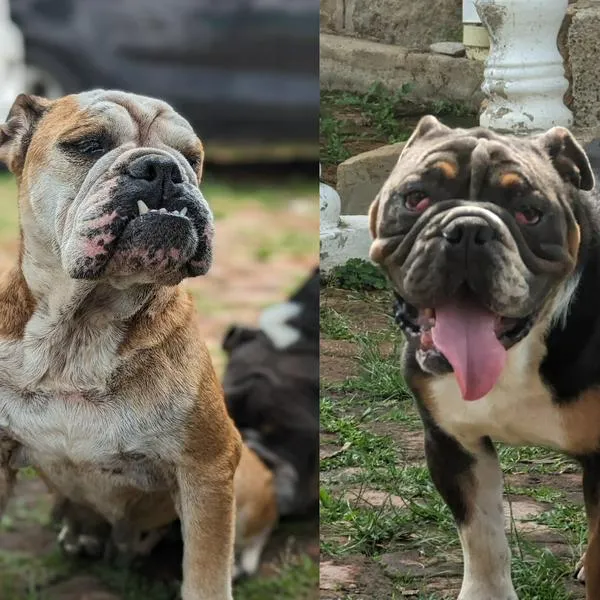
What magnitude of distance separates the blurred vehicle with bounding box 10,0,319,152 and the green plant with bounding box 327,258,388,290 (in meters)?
0.26

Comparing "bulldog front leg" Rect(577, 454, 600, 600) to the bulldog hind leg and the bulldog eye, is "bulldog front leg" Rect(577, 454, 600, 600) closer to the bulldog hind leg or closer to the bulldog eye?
the bulldog hind leg

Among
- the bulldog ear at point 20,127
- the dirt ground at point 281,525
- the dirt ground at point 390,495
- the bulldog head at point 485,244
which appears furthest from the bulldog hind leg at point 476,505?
the bulldog ear at point 20,127

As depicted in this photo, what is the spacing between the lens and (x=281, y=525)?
2.20m

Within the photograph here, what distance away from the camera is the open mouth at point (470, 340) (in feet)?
4.75

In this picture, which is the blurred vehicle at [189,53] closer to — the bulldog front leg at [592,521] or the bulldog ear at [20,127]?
the bulldog ear at [20,127]

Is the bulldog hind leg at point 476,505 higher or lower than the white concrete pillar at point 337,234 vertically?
lower

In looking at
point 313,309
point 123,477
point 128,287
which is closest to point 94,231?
point 128,287

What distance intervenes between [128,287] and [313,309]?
582mm

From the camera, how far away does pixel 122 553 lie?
2.04 m

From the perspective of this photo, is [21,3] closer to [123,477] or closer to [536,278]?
[123,477]

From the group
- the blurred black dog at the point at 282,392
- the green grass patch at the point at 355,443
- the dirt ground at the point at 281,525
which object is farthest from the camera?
the blurred black dog at the point at 282,392

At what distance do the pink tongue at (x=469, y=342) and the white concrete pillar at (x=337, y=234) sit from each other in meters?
0.25

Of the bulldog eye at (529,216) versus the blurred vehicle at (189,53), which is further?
the blurred vehicle at (189,53)

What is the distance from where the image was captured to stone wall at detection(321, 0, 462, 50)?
1.71 m
